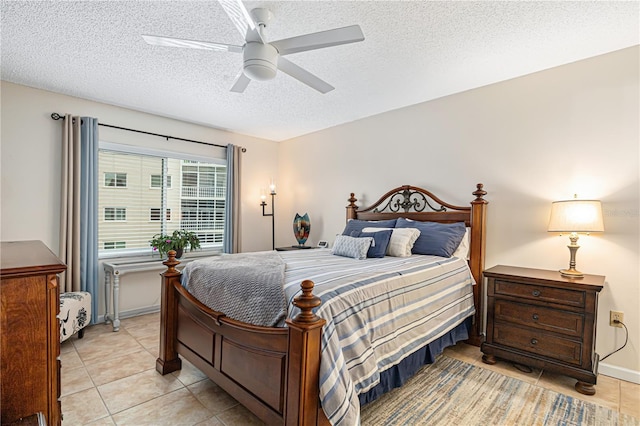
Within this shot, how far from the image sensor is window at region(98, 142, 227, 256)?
3812 millimetres

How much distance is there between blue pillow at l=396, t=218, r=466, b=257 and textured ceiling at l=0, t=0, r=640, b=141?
4.55ft

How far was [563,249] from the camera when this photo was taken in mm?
2662

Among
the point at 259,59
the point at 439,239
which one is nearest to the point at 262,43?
the point at 259,59

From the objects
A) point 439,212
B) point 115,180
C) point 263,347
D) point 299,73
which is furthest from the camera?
point 115,180

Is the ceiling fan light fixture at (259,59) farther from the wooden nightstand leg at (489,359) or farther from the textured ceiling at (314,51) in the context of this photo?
the wooden nightstand leg at (489,359)

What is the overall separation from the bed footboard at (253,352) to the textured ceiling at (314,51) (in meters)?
1.66

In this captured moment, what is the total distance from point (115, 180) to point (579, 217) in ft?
15.3

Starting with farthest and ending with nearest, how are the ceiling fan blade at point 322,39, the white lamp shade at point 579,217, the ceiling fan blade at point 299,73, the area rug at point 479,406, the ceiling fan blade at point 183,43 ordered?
the white lamp shade at point 579,217, the ceiling fan blade at point 299,73, the area rug at point 479,406, the ceiling fan blade at point 183,43, the ceiling fan blade at point 322,39

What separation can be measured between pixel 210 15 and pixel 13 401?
2.15 meters

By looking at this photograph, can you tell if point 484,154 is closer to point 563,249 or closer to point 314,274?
point 563,249

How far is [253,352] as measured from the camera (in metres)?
1.70

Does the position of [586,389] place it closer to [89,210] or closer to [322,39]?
[322,39]

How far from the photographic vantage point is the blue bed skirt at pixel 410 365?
6.02 ft

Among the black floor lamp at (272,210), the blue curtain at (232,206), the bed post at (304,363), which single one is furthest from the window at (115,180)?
the bed post at (304,363)
